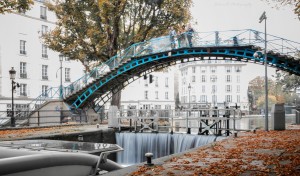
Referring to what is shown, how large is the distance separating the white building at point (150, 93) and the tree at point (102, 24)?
21.7 metres

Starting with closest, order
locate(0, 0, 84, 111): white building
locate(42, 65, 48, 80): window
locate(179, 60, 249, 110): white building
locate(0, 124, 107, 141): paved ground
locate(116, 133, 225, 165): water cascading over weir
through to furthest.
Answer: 1. locate(0, 124, 107, 141): paved ground
2. locate(116, 133, 225, 165): water cascading over weir
3. locate(0, 0, 84, 111): white building
4. locate(42, 65, 48, 80): window
5. locate(179, 60, 249, 110): white building

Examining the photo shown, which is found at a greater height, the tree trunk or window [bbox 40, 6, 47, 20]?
window [bbox 40, 6, 47, 20]

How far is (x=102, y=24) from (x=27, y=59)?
1281cm

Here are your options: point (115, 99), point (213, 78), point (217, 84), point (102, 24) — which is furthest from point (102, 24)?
point (217, 84)

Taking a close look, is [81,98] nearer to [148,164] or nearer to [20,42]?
[20,42]

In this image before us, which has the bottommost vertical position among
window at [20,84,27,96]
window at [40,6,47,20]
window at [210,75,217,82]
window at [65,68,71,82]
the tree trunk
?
the tree trunk

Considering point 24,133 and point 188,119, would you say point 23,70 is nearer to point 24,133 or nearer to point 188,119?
point 24,133

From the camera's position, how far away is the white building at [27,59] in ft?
114

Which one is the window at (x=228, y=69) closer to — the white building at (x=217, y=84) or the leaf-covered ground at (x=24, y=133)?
the white building at (x=217, y=84)

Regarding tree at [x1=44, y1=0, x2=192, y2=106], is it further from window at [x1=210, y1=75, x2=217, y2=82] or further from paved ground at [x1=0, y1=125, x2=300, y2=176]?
window at [x1=210, y1=75, x2=217, y2=82]

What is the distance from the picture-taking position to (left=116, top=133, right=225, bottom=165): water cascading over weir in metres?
15.8

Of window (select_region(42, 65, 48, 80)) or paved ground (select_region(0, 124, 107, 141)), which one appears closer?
paved ground (select_region(0, 124, 107, 141))

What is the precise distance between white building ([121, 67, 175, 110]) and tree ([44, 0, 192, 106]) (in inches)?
855

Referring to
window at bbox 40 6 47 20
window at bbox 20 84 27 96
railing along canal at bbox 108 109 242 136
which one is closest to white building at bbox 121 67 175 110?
window at bbox 40 6 47 20
